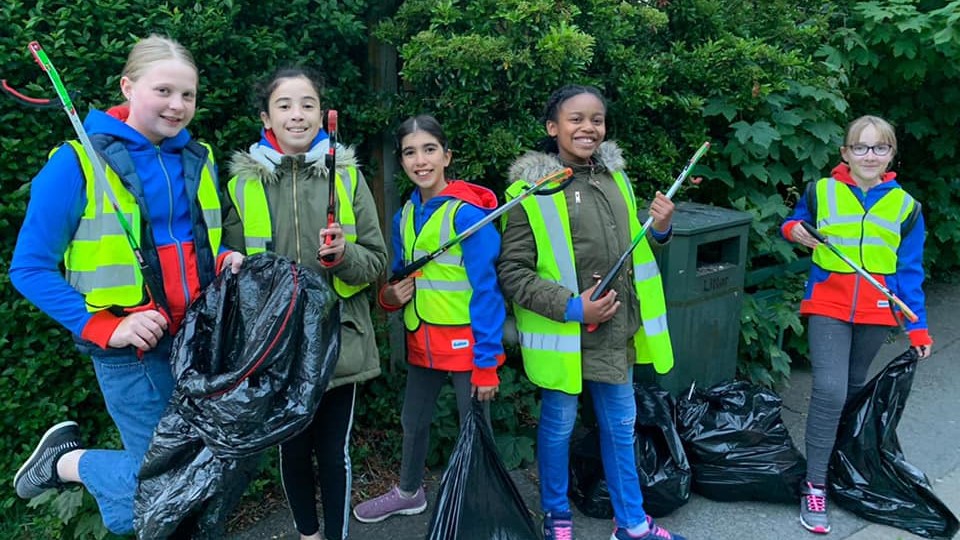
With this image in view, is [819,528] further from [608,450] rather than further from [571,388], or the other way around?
[571,388]

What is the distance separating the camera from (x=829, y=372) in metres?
3.27

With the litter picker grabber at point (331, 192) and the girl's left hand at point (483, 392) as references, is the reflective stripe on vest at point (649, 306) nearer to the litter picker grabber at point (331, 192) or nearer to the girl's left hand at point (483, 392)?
the girl's left hand at point (483, 392)

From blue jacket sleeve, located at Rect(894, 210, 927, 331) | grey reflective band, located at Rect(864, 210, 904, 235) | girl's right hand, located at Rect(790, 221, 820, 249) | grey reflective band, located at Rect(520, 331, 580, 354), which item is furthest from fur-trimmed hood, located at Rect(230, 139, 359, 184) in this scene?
blue jacket sleeve, located at Rect(894, 210, 927, 331)

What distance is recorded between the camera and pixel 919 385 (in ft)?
16.1

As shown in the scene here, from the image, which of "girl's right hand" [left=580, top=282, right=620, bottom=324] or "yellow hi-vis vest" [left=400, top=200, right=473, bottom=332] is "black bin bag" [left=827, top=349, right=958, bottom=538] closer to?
"girl's right hand" [left=580, top=282, right=620, bottom=324]

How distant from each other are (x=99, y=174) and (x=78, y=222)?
0.58ft

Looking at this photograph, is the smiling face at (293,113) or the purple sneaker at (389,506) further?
the purple sneaker at (389,506)

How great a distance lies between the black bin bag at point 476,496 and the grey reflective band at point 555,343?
1.08 ft

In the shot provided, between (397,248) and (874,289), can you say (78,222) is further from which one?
(874,289)

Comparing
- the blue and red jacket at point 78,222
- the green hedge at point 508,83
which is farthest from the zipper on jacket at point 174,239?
the green hedge at point 508,83

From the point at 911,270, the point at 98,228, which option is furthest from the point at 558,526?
the point at 98,228

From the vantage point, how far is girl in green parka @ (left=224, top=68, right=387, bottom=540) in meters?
2.53

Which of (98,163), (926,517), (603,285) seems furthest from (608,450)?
(98,163)

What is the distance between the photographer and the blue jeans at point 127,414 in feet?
7.68
